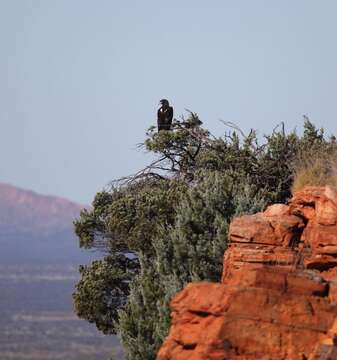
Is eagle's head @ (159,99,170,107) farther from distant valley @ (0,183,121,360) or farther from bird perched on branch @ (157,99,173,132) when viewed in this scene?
distant valley @ (0,183,121,360)

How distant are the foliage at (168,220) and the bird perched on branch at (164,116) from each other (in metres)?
0.33

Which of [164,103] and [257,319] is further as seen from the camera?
[164,103]

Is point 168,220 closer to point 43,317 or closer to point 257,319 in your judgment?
point 257,319

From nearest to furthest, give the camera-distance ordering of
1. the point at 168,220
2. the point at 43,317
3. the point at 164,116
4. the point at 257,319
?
the point at 257,319 → the point at 168,220 → the point at 164,116 → the point at 43,317

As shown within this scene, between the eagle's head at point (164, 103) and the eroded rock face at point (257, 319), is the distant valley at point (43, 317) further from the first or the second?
the eroded rock face at point (257, 319)

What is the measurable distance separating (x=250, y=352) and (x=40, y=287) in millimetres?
129543

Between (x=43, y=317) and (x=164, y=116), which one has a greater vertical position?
(x=164, y=116)

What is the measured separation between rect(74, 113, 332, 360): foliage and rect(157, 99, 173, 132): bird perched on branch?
0.33m

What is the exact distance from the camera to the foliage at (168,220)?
22.2 m

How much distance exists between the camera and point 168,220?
27062 mm

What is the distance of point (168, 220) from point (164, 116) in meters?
5.15

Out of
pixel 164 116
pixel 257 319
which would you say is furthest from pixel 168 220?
pixel 257 319

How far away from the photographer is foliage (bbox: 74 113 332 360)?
872 inches

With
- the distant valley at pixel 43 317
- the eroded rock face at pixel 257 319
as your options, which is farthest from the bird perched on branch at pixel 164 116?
the distant valley at pixel 43 317
